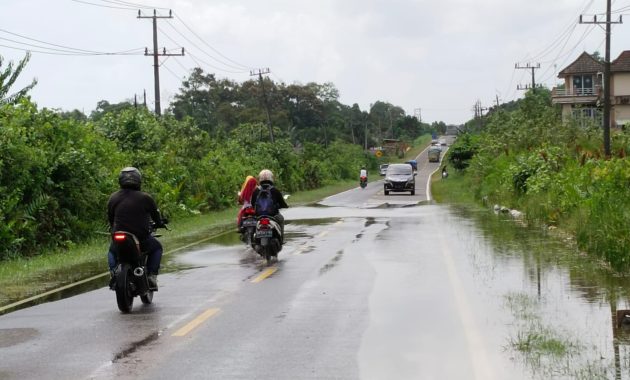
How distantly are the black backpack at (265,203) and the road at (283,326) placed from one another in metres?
0.99

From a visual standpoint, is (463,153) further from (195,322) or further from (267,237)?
(195,322)

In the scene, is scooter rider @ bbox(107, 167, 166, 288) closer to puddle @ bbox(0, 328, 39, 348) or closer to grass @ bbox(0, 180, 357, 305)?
puddle @ bbox(0, 328, 39, 348)

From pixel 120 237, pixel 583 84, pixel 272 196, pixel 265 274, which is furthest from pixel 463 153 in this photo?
pixel 120 237

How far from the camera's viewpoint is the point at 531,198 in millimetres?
26016

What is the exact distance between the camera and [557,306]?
423 inches

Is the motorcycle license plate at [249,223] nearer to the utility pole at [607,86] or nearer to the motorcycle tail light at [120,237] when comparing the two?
the motorcycle tail light at [120,237]

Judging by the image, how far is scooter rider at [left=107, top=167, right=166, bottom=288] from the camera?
11.4 meters

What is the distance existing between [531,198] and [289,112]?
87.3 metres

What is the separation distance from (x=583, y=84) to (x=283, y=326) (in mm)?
81265

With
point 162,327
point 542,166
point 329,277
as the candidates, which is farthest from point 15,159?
point 542,166

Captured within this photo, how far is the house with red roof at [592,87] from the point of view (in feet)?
247

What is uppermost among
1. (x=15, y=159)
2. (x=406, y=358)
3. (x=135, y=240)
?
(x=15, y=159)

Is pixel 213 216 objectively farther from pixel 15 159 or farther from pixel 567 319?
pixel 567 319

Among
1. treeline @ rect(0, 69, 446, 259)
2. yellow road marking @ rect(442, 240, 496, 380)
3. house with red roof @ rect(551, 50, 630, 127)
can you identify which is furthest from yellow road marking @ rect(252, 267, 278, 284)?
house with red roof @ rect(551, 50, 630, 127)
